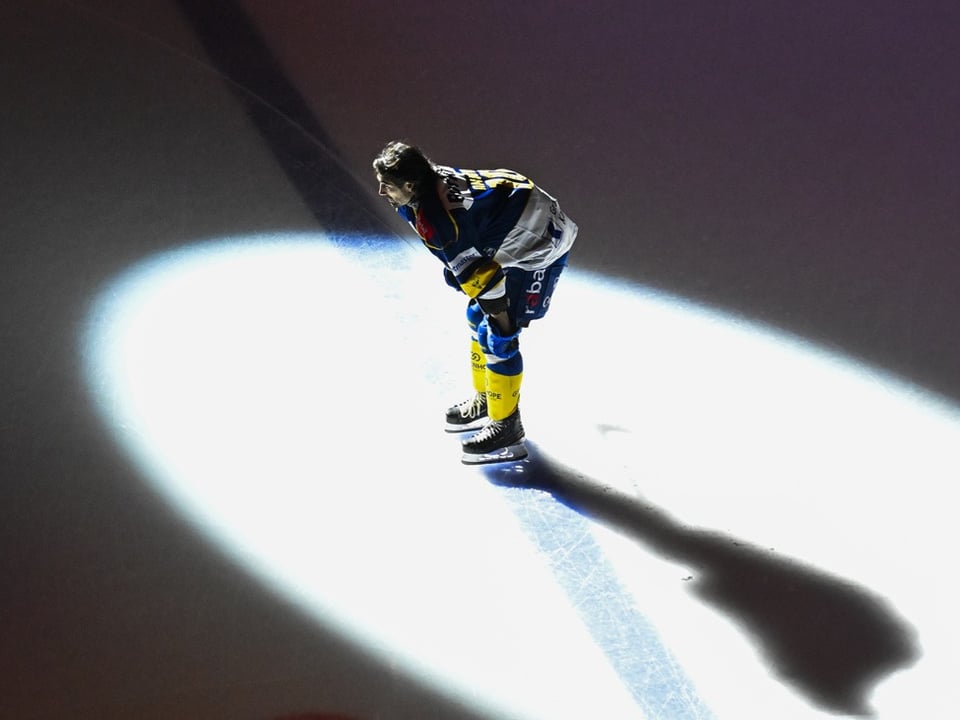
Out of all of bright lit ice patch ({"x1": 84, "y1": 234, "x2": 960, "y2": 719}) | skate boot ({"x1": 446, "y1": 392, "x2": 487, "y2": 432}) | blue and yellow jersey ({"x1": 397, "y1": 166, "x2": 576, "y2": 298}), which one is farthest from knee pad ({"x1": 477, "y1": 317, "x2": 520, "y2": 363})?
bright lit ice patch ({"x1": 84, "y1": 234, "x2": 960, "y2": 719})

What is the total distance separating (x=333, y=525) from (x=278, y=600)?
1.14 ft

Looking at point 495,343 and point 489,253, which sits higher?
point 489,253

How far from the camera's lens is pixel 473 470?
336 cm

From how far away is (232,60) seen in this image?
16.1 feet

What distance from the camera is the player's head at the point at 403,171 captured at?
2775mm

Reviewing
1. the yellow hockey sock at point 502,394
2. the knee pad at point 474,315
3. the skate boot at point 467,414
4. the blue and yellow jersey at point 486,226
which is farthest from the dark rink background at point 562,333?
the blue and yellow jersey at point 486,226

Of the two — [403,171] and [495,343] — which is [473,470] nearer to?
[495,343]

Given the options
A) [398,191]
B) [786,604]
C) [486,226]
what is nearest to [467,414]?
[486,226]

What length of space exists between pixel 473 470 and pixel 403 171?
115 centimetres

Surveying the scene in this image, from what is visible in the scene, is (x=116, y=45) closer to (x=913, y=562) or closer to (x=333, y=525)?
(x=333, y=525)

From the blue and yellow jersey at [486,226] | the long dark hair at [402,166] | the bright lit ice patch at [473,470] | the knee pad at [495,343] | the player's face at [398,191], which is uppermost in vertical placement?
the long dark hair at [402,166]

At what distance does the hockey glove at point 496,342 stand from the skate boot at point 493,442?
28 centimetres

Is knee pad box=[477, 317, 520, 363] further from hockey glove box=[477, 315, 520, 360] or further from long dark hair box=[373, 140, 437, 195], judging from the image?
long dark hair box=[373, 140, 437, 195]

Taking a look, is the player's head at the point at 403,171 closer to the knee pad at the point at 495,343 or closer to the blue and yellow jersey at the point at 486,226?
the blue and yellow jersey at the point at 486,226
